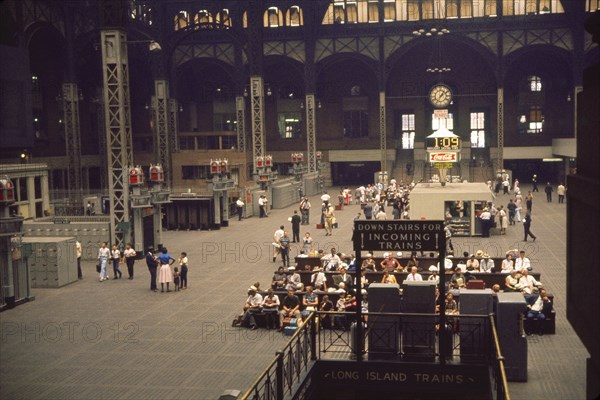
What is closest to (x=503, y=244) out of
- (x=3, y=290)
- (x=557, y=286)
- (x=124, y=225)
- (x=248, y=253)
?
(x=557, y=286)

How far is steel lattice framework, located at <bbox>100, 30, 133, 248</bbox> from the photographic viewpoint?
105 feet

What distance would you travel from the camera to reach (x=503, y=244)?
33.4 meters

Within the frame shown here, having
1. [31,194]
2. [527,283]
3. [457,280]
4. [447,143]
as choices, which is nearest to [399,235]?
[457,280]

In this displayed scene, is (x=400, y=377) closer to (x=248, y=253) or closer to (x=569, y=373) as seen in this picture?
(x=569, y=373)

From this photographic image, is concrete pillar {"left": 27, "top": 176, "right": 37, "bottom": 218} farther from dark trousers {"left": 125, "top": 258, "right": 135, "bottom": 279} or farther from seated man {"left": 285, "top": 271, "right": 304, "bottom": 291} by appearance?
seated man {"left": 285, "top": 271, "right": 304, "bottom": 291}

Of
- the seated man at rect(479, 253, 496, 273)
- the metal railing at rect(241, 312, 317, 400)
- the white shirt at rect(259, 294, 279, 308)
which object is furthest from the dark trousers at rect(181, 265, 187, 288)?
the metal railing at rect(241, 312, 317, 400)

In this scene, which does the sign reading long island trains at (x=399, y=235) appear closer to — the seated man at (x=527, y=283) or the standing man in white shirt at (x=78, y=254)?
the seated man at (x=527, y=283)

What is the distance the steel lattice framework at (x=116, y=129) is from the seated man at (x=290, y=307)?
13.4m

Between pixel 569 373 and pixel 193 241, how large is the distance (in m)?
25.0

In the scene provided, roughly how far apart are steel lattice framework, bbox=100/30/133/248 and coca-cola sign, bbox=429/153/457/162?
15.7 metres

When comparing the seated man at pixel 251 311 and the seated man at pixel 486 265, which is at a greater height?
the seated man at pixel 486 265

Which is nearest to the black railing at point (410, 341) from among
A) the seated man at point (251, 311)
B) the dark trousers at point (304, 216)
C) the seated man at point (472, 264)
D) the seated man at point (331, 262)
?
the seated man at point (251, 311)

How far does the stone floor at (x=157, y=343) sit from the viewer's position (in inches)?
591

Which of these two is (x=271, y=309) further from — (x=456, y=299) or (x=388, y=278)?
(x=456, y=299)
